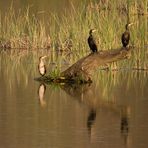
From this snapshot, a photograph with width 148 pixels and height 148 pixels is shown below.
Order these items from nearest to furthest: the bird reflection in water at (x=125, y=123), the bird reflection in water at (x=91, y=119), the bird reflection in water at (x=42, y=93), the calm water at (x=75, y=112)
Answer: the calm water at (x=75, y=112) < the bird reflection in water at (x=125, y=123) < the bird reflection in water at (x=91, y=119) < the bird reflection in water at (x=42, y=93)

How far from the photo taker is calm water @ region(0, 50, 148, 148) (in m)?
9.27

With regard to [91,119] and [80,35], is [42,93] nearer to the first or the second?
[91,119]

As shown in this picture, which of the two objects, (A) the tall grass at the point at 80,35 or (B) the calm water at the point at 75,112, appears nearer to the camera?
(B) the calm water at the point at 75,112

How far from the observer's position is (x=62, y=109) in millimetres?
11578

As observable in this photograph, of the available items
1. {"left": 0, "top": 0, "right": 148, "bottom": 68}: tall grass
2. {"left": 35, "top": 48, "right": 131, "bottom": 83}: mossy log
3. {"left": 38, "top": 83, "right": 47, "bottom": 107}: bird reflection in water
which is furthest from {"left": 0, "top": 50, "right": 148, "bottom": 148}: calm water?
{"left": 0, "top": 0, "right": 148, "bottom": 68}: tall grass

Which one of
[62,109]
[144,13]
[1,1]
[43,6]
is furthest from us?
[1,1]

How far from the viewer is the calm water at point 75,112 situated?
9.27 m

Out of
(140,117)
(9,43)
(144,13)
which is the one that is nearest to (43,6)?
(144,13)

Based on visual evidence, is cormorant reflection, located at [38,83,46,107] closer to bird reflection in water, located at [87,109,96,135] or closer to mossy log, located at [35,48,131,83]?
mossy log, located at [35,48,131,83]

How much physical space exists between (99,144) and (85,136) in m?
0.53

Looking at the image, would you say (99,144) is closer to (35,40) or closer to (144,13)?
(35,40)

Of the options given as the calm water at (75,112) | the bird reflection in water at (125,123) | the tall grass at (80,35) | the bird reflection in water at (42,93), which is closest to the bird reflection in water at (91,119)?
the calm water at (75,112)

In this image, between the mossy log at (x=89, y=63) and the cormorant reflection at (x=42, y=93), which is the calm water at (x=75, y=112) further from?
the mossy log at (x=89, y=63)

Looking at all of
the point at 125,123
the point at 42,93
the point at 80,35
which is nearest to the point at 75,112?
the point at 125,123
